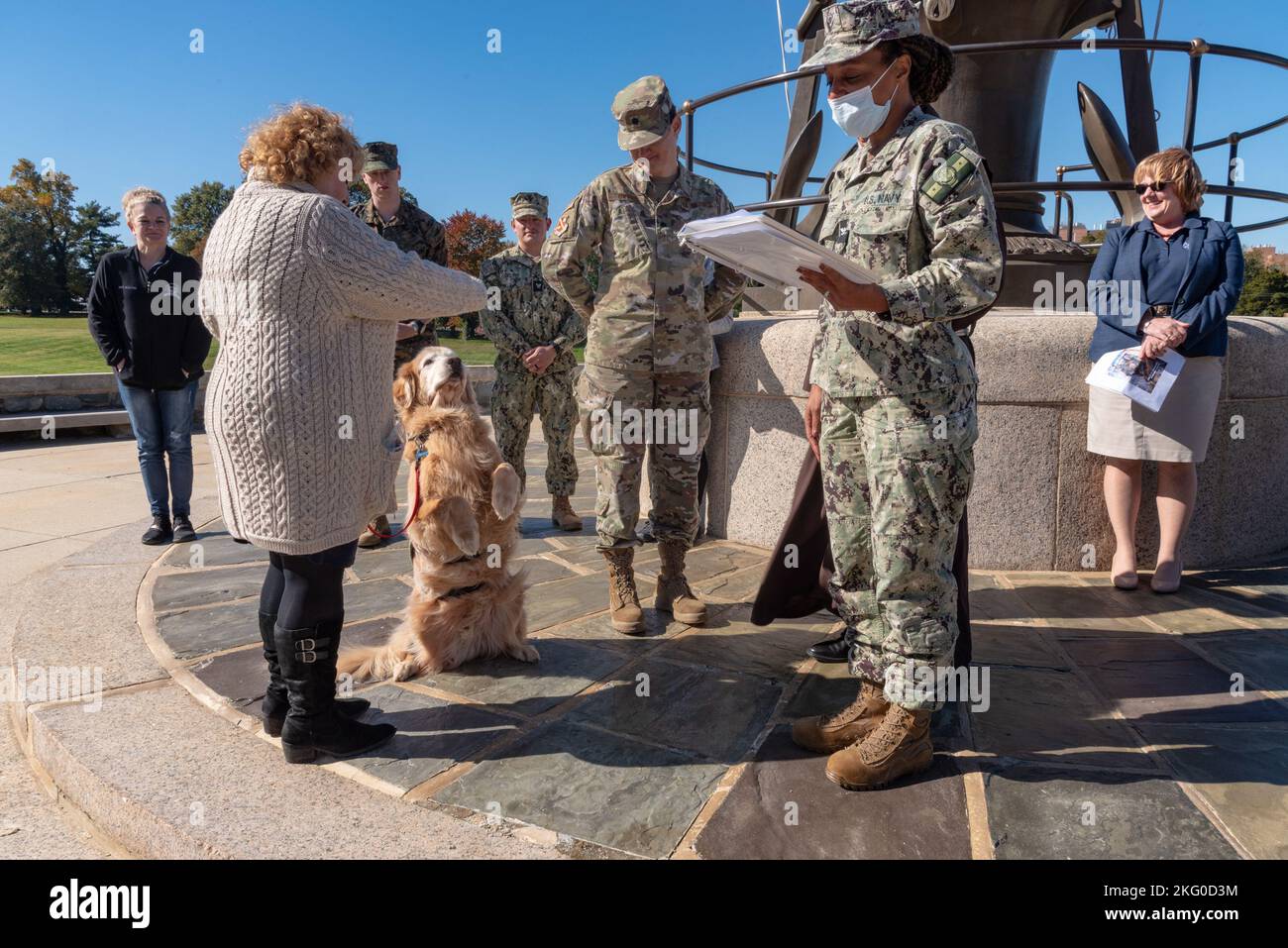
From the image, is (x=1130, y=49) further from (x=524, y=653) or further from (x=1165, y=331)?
(x=524, y=653)

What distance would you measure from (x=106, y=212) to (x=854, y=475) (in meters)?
55.6

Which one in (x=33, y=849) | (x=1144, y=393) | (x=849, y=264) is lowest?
(x=33, y=849)

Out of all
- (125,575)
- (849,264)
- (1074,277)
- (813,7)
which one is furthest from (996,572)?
(125,575)

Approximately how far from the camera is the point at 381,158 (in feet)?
16.9

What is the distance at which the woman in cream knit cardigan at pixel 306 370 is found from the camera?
91.3 inches

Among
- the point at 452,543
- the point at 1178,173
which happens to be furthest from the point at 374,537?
the point at 1178,173

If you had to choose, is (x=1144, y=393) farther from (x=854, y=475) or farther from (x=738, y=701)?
(x=738, y=701)

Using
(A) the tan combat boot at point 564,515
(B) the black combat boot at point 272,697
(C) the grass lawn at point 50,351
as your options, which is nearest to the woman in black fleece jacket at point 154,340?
(A) the tan combat boot at point 564,515

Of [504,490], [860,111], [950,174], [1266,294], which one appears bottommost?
[504,490]

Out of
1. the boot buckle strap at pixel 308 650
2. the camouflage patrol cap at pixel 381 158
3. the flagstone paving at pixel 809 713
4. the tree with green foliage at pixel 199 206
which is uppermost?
the tree with green foliage at pixel 199 206

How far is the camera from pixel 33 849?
2305 mm

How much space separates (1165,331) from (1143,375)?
0.79 feet

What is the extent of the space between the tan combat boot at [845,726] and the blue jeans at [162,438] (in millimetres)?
4857

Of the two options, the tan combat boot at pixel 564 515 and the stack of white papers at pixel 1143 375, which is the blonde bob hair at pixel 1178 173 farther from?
the tan combat boot at pixel 564 515
